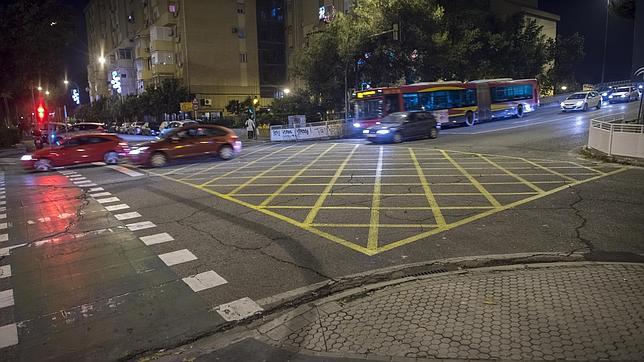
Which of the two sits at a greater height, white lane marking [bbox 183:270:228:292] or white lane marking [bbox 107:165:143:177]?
white lane marking [bbox 107:165:143:177]

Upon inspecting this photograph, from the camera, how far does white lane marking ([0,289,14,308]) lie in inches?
213

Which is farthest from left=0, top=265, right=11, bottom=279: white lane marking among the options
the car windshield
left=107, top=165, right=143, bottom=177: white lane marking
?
the car windshield

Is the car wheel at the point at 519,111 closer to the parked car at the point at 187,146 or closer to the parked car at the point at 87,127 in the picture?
the parked car at the point at 187,146

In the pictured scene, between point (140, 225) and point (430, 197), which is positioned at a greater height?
point (430, 197)

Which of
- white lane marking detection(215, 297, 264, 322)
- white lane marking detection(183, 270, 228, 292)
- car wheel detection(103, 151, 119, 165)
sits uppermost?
car wheel detection(103, 151, 119, 165)

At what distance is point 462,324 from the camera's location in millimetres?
4359

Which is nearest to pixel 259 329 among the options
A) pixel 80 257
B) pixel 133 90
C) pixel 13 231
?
pixel 80 257

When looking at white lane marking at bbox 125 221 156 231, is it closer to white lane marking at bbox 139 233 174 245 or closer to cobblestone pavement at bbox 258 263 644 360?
white lane marking at bbox 139 233 174 245

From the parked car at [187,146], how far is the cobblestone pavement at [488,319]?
48.3 feet

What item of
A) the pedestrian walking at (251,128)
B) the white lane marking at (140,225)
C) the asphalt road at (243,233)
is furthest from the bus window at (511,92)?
the white lane marking at (140,225)

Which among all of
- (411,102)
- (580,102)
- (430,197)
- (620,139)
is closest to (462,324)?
(430,197)

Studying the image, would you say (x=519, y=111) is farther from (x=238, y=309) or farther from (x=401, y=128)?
(x=238, y=309)

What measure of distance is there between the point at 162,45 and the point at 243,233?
60610 millimetres

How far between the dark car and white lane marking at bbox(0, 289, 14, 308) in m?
19.4
